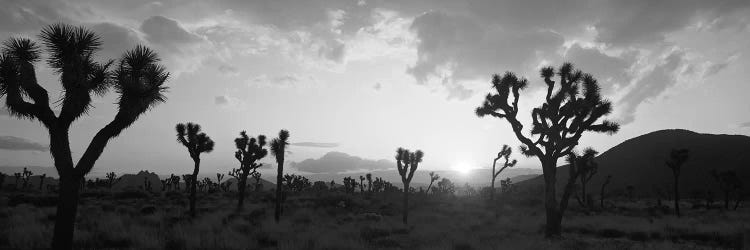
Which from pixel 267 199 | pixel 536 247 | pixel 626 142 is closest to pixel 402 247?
pixel 536 247

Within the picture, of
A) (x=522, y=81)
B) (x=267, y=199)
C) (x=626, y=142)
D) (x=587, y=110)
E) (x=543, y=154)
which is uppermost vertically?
(x=626, y=142)

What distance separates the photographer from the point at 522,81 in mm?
18547

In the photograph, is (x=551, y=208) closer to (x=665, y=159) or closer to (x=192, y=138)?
(x=192, y=138)

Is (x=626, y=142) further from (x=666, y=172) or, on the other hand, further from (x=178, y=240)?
(x=178, y=240)

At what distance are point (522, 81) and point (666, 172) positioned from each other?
10167cm

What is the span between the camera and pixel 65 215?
10.2 meters

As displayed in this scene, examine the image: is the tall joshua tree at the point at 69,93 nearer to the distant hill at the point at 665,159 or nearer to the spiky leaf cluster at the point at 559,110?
the spiky leaf cluster at the point at 559,110

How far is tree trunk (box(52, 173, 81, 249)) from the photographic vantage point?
1008 cm

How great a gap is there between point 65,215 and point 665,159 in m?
122

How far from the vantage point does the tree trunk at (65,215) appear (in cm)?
1008

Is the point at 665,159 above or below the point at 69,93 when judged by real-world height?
above

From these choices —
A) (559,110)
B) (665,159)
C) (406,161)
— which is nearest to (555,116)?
(559,110)

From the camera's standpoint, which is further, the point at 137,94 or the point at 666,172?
the point at 666,172

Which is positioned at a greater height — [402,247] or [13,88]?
[13,88]
